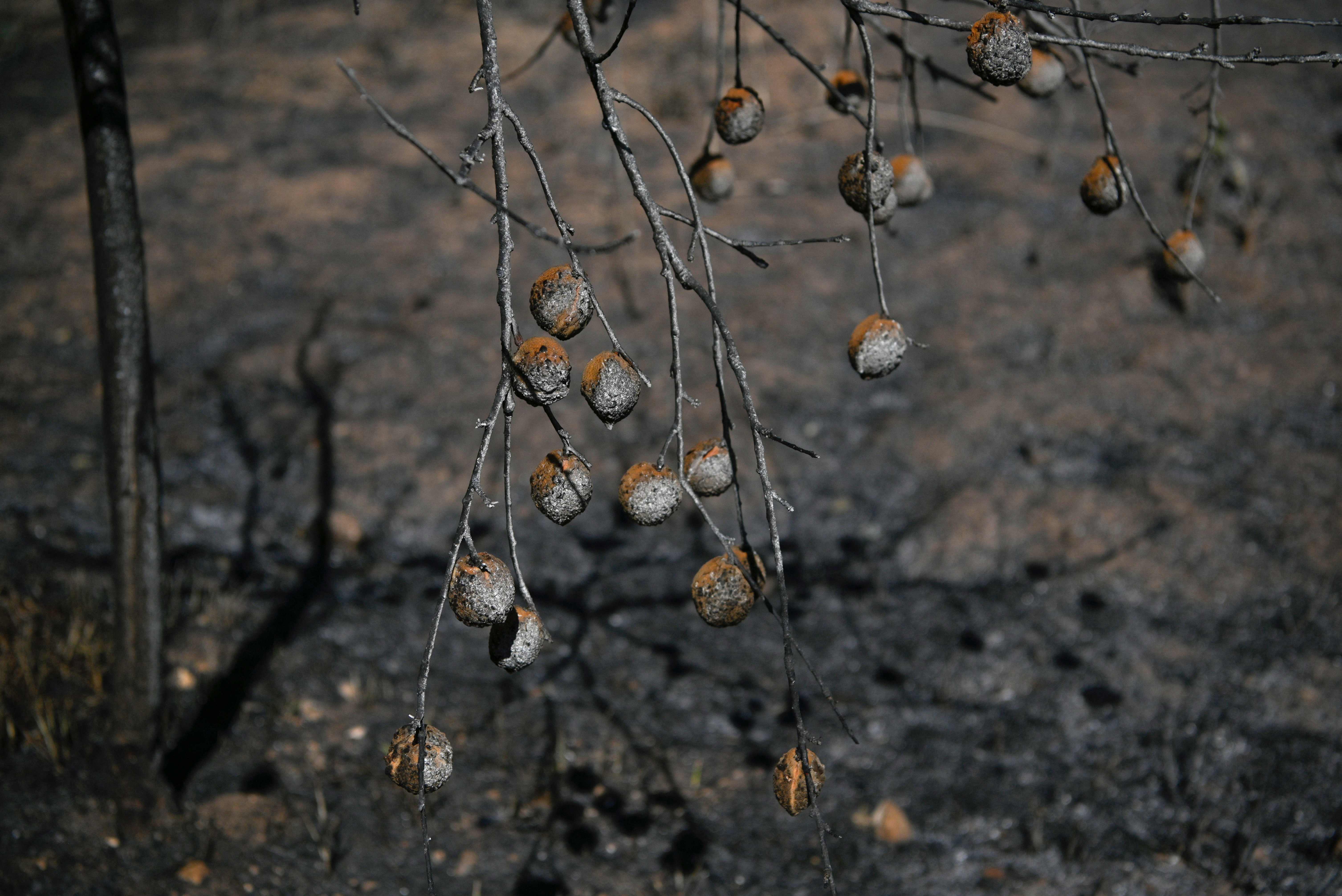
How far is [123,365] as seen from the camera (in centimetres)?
235

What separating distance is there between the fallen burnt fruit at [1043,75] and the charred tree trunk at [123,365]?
188 cm

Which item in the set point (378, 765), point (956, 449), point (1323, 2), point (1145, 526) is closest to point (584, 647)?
point (378, 765)

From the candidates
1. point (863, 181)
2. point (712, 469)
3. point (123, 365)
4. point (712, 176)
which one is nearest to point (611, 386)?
point (712, 469)

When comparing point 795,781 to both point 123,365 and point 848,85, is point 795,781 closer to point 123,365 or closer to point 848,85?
point 848,85

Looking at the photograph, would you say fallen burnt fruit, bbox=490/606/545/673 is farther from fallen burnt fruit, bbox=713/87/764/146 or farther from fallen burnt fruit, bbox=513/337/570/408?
fallen burnt fruit, bbox=713/87/764/146

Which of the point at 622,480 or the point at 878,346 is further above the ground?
the point at 878,346

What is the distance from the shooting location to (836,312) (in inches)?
179

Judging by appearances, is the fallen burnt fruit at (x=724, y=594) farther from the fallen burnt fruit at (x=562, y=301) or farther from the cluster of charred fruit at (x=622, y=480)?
the fallen burnt fruit at (x=562, y=301)

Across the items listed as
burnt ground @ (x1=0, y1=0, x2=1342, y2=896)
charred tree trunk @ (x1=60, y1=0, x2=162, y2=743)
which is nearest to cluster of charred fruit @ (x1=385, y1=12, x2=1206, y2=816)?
burnt ground @ (x1=0, y1=0, x2=1342, y2=896)

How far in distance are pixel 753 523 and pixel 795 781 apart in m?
2.49

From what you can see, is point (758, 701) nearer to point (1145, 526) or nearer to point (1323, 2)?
point (1145, 526)

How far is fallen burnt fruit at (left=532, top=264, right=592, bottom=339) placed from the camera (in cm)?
127

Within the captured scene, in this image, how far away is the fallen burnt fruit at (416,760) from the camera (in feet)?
4.26

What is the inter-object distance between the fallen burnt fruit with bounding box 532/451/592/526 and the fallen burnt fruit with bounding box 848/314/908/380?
1.41 ft
